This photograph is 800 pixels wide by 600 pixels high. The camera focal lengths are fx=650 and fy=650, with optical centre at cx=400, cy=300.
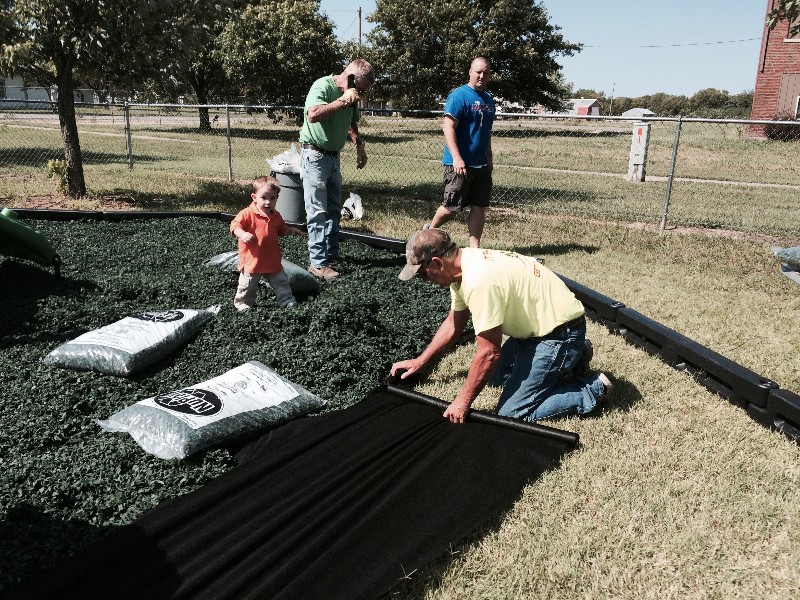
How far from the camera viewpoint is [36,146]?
17.7m

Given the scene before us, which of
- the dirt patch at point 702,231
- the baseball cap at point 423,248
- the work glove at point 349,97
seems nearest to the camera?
the baseball cap at point 423,248

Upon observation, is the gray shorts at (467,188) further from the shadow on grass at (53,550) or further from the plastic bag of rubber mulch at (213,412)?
the shadow on grass at (53,550)

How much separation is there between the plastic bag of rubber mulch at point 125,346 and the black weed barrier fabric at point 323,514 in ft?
3.39

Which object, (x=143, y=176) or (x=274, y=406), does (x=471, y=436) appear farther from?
(x=143, y=176)

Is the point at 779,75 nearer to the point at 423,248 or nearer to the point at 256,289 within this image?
the point at 256,289

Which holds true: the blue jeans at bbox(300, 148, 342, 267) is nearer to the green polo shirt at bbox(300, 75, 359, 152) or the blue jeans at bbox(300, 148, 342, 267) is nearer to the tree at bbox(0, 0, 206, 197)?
the green polo shirt at bbox(300, 75, 359, 152)

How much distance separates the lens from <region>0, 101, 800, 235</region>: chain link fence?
1004 cm

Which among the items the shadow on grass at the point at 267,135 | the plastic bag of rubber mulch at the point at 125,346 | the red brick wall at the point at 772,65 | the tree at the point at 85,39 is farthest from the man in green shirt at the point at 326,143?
the red brick wall at the point at 772,65

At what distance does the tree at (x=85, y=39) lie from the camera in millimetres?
7863

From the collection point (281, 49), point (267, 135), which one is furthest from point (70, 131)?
point (281, 49)

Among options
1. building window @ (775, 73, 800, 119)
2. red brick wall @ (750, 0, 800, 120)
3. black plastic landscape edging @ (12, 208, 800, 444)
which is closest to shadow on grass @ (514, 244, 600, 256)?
black plastic landscape edging @ (12, 208, 800, 444)

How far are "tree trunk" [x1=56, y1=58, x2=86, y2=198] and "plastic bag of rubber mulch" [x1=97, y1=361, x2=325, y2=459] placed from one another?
7402 mm

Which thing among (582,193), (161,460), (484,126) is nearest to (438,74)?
(582,193)

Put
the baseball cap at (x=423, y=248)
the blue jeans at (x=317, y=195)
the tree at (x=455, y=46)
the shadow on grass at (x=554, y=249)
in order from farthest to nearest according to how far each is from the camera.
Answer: the tree at (x=455, y=46)
the shadow on grass at (x=554, y=249)
the blue jeans at (x=317, y=195)
the baseball cap at (x=423, y=248)
